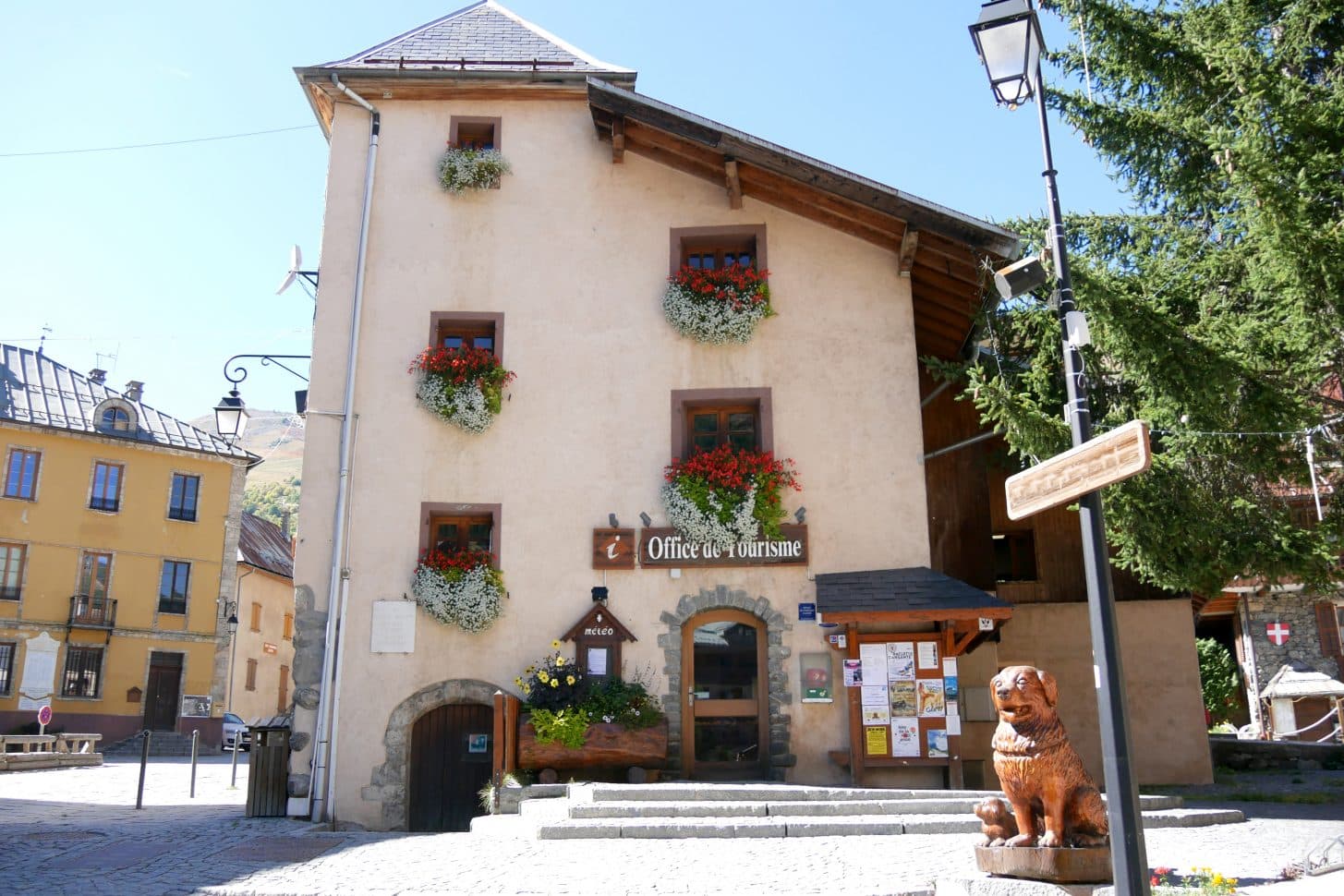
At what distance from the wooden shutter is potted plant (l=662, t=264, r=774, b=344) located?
69.5 feet

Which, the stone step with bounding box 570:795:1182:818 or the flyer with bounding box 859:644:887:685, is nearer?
the stone step with bounding box 570:795:1182:818

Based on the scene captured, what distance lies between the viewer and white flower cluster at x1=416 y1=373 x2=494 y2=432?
45.2 ft

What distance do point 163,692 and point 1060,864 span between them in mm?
31245

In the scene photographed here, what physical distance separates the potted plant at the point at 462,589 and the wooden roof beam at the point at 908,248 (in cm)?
634

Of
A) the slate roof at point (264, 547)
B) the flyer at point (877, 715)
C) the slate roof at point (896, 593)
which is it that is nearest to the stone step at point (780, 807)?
the flyer at point (877, 715)

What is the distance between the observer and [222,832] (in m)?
11.1

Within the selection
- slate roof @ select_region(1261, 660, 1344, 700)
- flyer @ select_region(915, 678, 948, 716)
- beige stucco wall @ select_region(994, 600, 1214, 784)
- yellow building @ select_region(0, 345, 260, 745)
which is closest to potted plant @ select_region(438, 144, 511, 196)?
flyer @ select_region(915, 678, 948, 716)

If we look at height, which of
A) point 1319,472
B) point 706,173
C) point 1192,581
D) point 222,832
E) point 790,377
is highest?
point 706,173

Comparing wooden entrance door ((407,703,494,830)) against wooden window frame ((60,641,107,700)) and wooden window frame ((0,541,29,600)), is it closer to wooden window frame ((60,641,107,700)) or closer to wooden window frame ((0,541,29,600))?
wooden window frame ((60,641,107,700))

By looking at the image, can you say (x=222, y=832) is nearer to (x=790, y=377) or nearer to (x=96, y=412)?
(x=790, y=377)

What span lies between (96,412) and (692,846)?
97.3 ft

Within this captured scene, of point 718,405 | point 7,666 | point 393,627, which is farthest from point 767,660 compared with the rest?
point 7,666

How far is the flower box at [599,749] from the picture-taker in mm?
12062

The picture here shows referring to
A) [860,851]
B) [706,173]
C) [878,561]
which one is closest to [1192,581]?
[878,561]
